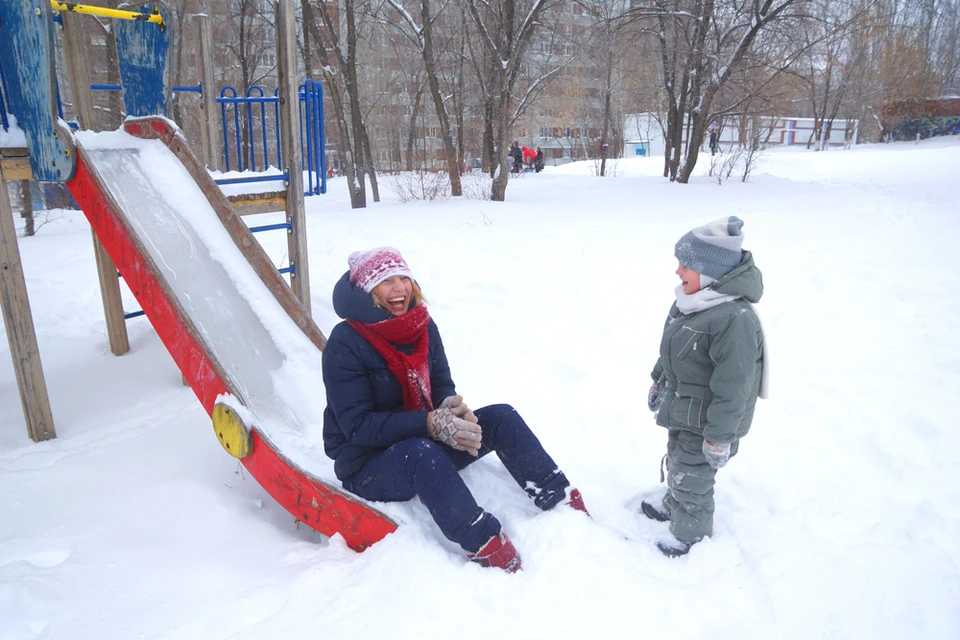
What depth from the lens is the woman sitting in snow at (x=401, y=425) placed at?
218 centimetres

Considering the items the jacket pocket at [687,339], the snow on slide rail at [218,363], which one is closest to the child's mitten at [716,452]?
the jacket pocket at [687,339]

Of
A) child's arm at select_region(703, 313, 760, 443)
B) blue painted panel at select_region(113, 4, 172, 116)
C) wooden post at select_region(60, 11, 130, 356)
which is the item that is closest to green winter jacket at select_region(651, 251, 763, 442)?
child's arm at select_region(703, 313, 760, 443)

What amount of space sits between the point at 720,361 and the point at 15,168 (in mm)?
3733

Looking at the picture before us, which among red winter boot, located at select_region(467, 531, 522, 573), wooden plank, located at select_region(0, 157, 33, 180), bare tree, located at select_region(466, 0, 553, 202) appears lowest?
red winter boot, located at select_region(467, 531, 522, 573)

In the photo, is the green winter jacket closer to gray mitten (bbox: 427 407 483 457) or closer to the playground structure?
gray mitten (bbox: 427 407 483 457)

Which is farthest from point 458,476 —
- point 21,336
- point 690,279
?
point 21,336

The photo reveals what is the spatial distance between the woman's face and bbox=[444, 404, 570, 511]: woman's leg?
589 mm

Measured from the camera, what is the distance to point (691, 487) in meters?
2.38

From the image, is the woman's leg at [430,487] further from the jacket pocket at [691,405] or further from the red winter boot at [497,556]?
the jacket pocket at [691,405]

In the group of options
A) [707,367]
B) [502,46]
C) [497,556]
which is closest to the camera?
[497,556]

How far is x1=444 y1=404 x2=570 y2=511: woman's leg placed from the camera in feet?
8.05

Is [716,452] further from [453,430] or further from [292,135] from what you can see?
[292,135]

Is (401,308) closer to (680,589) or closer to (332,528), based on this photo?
(332,528)

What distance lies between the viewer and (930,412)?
3.43 meters
